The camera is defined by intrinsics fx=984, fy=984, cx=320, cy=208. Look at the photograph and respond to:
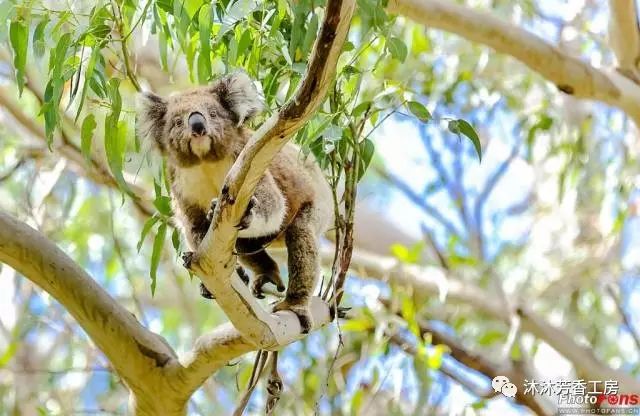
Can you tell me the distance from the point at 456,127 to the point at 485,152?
157 inches

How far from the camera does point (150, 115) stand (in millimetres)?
2619

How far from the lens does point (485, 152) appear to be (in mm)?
6148

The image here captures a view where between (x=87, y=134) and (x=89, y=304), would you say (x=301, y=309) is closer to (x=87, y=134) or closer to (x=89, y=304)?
(x=89, y=304)

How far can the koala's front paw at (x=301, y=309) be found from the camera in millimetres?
2531

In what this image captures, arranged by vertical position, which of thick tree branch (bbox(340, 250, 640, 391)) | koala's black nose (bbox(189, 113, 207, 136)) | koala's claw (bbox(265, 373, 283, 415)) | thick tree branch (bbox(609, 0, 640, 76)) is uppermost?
thick tree branch (bbox(609, 0, 640, 76))

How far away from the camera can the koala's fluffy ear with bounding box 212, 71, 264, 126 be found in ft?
7.99

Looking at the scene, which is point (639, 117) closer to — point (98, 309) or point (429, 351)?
point (429, 351)

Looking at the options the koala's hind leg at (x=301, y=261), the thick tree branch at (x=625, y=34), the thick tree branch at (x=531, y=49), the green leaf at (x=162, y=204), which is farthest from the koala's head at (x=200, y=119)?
the thick tree branch at (x=625, y=34)

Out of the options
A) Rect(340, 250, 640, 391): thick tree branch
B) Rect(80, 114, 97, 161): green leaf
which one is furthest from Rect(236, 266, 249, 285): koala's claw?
Rect(340, 250, 640, 391): thick tree branch

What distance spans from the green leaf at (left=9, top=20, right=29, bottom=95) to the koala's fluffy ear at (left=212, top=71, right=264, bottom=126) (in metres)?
0.50

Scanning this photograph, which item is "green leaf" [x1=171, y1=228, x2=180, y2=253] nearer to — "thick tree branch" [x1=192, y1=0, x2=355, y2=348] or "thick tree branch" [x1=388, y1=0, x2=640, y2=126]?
"thick tree branch" [x1=192, y1=0, x2=355, y2=348]

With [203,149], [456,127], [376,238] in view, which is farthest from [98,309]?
[376,238]

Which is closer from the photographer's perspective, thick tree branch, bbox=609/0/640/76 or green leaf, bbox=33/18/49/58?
green leaf, bbox=33/18/49/58

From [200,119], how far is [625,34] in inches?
82.5
